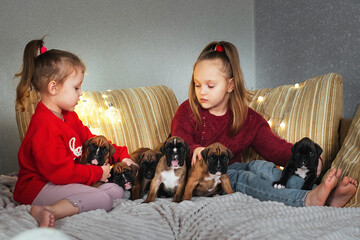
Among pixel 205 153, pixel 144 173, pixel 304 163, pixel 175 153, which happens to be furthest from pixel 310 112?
pixel 144 173

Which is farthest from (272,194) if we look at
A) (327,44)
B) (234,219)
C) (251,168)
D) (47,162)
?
(327,44)

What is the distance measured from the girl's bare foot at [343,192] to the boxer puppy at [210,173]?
0.39 m

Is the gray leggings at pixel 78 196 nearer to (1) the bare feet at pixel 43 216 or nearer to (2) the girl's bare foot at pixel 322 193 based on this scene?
(1) the bare feet at pixel 43 216

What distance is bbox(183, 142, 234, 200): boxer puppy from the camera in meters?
1.41

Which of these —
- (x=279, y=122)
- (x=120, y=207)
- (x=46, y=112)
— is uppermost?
(x=46, y=112)

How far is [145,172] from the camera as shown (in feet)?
5.07

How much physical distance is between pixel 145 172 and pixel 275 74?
1.72m

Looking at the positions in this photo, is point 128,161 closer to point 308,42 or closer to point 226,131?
point 226,131

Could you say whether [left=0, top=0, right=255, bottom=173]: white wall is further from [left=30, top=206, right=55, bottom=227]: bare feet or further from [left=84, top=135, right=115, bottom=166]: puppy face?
[left=30, top=206, right=55, bottom=227]: bare feet

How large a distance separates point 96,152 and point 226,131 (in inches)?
25.9

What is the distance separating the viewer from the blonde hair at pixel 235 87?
69.2 inches

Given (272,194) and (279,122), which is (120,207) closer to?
(272,194)

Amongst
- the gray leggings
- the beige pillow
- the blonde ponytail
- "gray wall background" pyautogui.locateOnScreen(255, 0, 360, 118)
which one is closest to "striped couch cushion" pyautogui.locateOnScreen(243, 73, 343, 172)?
the beige pillow

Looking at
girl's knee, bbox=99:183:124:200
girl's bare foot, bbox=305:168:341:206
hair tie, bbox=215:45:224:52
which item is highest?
hair tie, bbox=215:45:224:52
